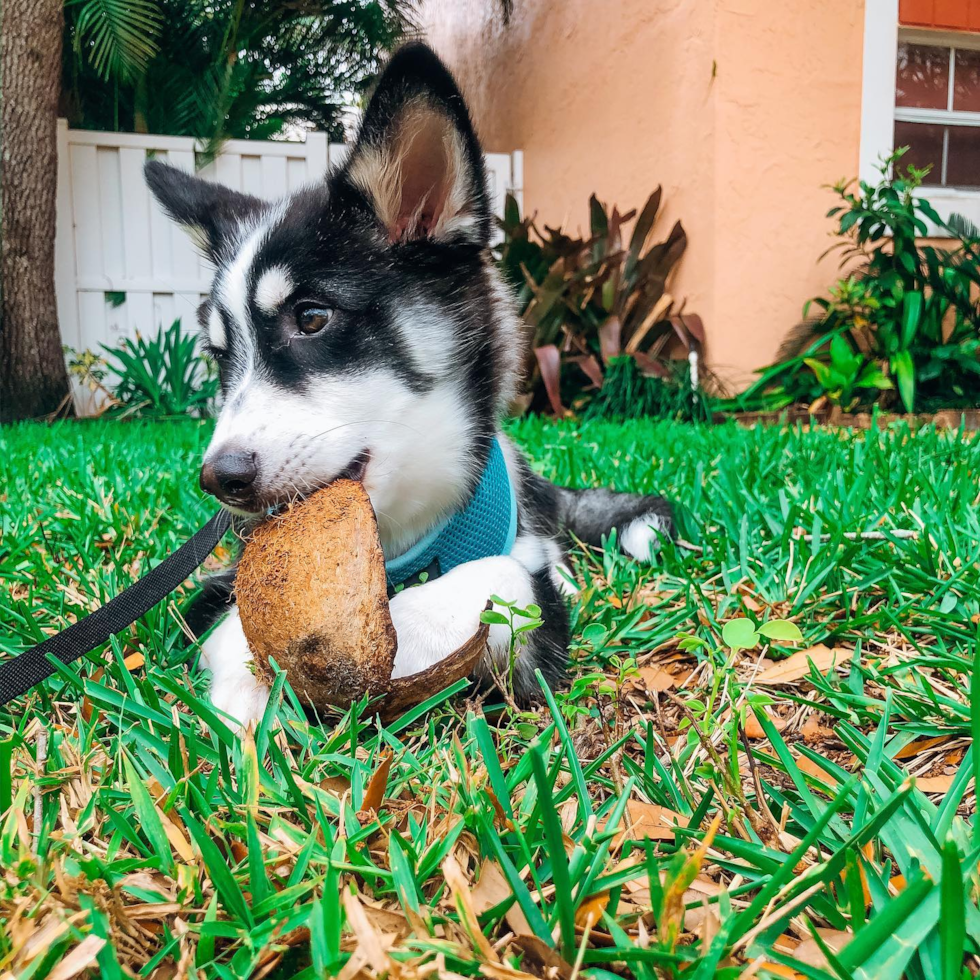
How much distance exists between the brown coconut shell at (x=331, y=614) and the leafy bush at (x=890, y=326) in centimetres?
504

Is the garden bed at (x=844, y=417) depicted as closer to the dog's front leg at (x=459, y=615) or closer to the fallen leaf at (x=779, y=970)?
the dog's front leg at (x=459, y=615)

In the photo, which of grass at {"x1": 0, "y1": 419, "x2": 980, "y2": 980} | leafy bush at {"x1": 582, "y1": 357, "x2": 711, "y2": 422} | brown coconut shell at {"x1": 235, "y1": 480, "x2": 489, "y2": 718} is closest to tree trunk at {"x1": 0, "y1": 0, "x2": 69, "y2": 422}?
leafy bush at {"x1": 582, "y1": 357, "x2": 711, "y2": 422}

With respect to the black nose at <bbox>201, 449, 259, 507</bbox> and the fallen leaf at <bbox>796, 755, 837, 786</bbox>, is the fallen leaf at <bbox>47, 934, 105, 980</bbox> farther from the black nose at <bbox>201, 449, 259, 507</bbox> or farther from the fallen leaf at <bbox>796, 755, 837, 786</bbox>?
the fallen leaf at <bbox>796, 755, 837, 786</bbox>

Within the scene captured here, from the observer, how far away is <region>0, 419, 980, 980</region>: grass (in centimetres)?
80

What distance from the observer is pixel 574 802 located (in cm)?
113

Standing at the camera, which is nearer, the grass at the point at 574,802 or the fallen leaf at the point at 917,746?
the grass at the point at 574,802

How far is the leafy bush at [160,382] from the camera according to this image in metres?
6.93

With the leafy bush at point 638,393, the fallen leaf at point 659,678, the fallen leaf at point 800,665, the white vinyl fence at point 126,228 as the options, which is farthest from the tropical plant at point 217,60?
the fallen leaf at point 800,665

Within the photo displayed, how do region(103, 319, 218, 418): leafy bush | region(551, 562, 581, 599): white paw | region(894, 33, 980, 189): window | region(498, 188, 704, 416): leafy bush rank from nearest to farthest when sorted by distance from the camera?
1. region(551, 562, 581, 599): white paw
2. region(498, 188, 704, 416): leafy bush
3. region(894, 33, 980, 189): window
4. region(103, 319, 218, 418): leafy bush

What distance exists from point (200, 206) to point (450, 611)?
1459 millimetres

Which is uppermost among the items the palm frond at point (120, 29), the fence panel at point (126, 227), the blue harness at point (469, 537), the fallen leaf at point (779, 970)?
the palm frond at point (120, 29)

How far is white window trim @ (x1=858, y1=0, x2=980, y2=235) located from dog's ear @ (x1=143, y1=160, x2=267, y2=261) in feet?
17.9

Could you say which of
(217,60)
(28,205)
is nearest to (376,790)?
(28,205)

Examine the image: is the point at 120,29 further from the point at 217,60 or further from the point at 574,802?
the point at 574,802
